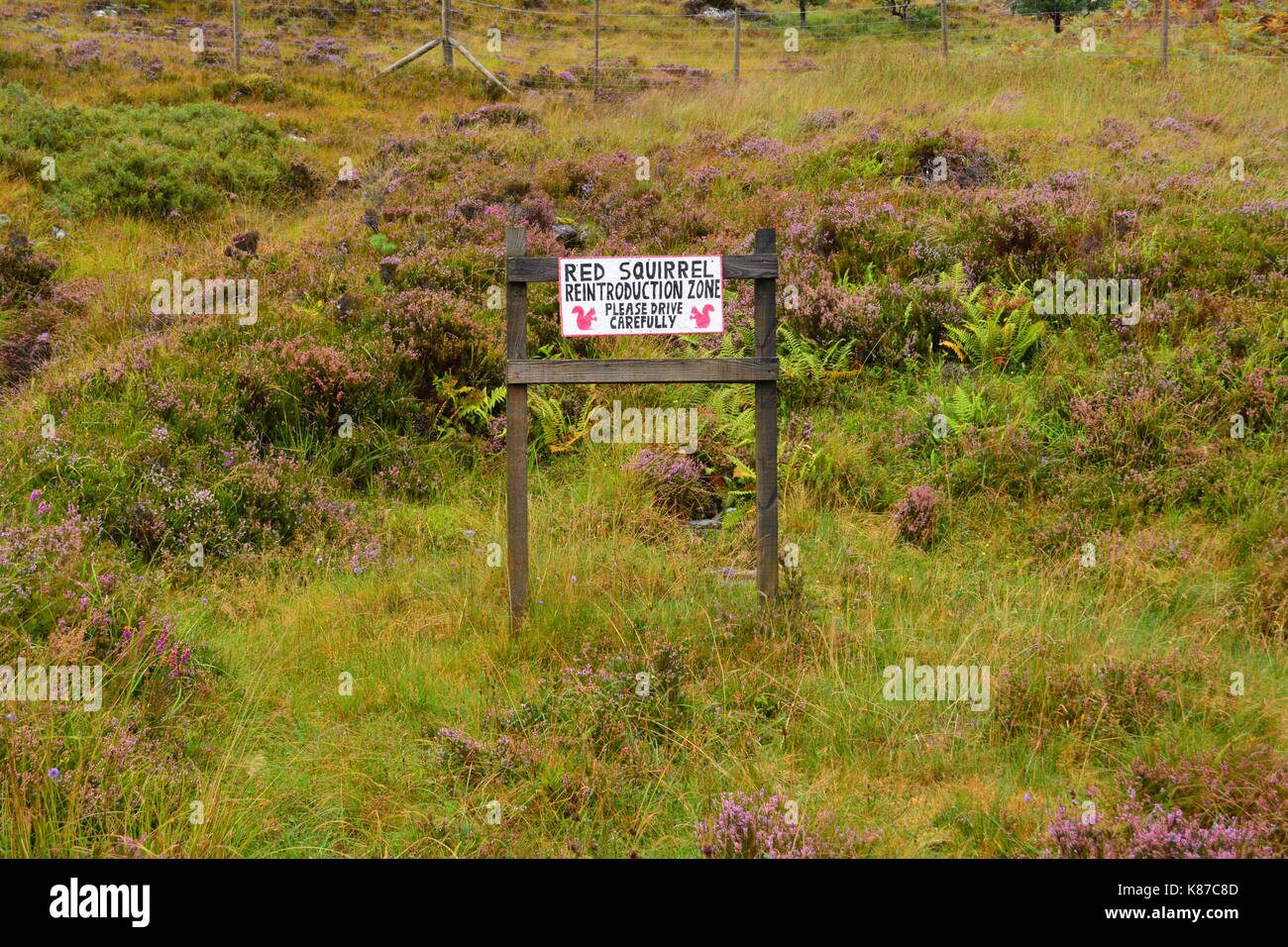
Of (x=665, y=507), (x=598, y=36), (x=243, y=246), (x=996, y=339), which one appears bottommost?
(x=665, y=507)

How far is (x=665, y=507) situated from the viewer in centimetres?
707

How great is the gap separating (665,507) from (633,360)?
1.92 meters

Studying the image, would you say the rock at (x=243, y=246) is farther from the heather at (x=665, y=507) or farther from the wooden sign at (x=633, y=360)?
the wooden sign at (x=633, y=360)

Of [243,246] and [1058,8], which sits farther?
[1058,8]

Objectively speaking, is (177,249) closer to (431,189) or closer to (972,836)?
(431,189)

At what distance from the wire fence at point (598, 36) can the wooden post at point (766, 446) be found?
52.7ft

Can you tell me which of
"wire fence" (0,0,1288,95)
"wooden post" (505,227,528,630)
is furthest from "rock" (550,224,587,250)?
"wire fence" (0,0,1288,95)

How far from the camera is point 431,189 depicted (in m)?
12.6

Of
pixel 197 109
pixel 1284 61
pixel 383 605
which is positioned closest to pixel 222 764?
pixel 383 605

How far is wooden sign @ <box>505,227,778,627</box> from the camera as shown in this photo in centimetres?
536

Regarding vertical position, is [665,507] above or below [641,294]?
below

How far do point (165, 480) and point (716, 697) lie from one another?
4.52 meters

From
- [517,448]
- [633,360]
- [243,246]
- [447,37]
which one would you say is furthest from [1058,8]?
[517,448]

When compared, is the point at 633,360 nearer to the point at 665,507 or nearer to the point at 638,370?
the point at 638,370
